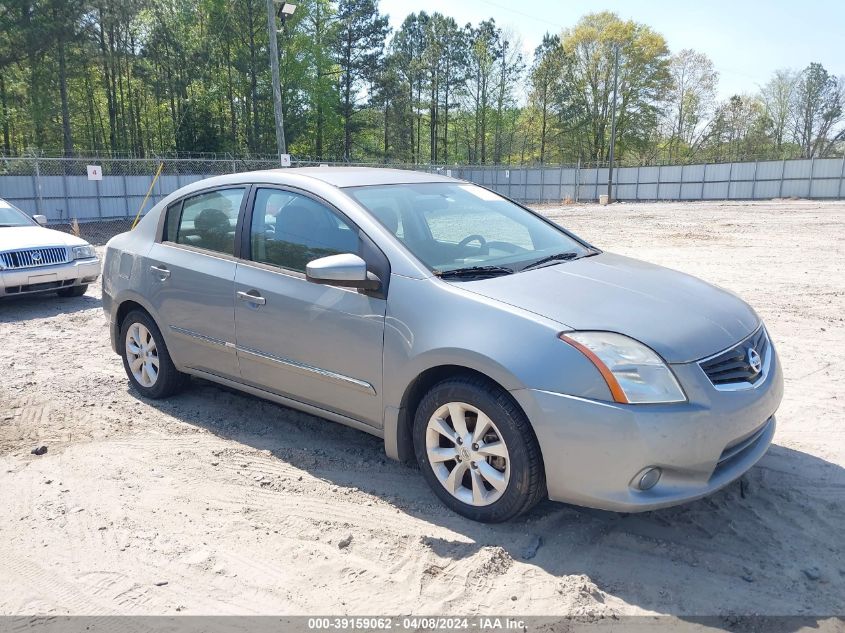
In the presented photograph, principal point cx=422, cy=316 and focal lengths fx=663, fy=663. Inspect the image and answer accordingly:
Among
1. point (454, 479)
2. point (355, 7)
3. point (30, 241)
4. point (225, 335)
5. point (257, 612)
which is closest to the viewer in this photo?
point (257, 612)

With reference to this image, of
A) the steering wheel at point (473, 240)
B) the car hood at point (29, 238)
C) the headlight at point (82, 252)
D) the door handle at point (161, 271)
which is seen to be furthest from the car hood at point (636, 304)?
the headlight at point (82, 252)

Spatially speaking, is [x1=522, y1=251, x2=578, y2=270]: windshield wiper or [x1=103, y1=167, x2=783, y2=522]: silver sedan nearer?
[x1=103, y1=167, x2=783, y2=522]: silver sedan

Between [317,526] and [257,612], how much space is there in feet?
2.26

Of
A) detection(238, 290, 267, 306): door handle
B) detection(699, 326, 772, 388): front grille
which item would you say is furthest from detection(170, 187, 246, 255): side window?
detection(699, 326, 772, 388): front grille

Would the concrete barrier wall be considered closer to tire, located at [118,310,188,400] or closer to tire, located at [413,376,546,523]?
tire, located at [118,310,188,400]

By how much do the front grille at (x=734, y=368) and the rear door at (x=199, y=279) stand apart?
9.43 feet

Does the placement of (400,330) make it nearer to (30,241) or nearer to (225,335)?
(225,335)

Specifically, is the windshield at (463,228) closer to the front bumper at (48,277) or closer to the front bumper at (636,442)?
the front bumper at (636,442)

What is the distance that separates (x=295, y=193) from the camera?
4.19m

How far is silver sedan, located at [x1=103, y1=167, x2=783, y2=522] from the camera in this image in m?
2.92

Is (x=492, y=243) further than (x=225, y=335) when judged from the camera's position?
No

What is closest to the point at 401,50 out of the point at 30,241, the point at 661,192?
the point at 661,192

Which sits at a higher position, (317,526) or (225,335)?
(225,335)

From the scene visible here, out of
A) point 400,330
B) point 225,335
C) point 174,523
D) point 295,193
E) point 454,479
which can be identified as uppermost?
point 295,193
